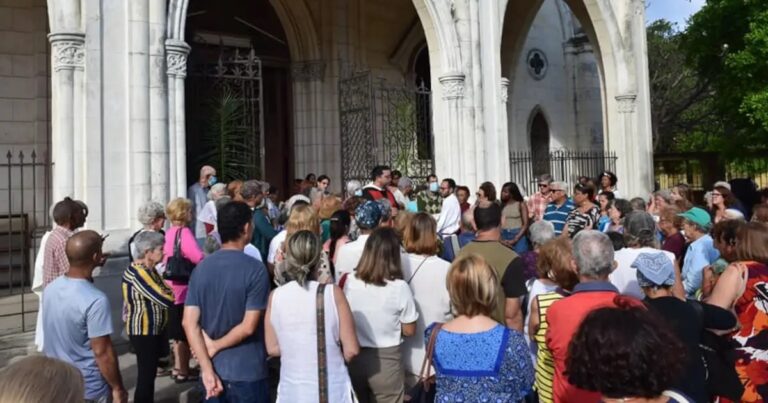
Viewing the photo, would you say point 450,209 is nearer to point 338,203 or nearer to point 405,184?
point 405,184

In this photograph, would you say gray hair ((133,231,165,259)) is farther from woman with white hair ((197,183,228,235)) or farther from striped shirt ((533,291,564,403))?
striped shirt ((533,291,564,403))

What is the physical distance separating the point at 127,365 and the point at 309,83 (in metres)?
9.01

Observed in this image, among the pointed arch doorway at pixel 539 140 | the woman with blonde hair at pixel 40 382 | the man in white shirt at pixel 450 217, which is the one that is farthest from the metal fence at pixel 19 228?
the pointed arch doorway at pixel 539 140

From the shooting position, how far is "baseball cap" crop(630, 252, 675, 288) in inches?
120

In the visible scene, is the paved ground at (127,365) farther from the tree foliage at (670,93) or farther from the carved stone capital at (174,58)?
the tree foliage at (670,93)

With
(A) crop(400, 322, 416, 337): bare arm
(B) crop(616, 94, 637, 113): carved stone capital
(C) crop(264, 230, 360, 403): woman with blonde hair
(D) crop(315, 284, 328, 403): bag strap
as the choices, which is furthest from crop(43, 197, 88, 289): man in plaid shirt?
(B) crop(616, 94, 637, 113): carved stone capital

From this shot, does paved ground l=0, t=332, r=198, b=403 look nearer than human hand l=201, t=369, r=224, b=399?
No

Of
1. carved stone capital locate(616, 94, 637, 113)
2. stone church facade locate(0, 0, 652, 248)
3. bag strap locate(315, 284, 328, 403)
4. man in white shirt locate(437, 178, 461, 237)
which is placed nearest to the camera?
bag strap locate(315, 284, 328, 403)

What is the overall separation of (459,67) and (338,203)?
6.17 metres

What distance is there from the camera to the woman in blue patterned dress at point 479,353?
9.17 feet

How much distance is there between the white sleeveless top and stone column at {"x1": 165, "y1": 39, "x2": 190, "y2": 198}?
558 cm

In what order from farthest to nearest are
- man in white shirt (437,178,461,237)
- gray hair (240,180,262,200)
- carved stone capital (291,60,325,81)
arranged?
carved stone capital (291,60,325,81), man in white shirt (437,178,461,237), gray hair (240,180,262,200)

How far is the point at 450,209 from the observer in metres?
8.90

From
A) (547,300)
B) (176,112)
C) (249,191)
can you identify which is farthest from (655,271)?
(176,112)
